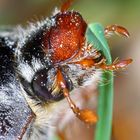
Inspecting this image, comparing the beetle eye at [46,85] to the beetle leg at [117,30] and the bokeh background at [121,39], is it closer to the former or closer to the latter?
the beetle leg at [117,30]

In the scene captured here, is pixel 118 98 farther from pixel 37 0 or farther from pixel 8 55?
pixel 8 55

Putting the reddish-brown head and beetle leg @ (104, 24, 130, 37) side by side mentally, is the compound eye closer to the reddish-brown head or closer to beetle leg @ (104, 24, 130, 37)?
the reddish-brown head

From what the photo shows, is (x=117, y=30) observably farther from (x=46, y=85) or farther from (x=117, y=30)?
(x=46, y=85)

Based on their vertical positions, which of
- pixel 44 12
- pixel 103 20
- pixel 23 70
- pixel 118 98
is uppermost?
pixel 44 12

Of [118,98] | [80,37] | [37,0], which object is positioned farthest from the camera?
[37,0]

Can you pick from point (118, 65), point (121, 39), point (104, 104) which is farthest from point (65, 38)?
point (121, 39)

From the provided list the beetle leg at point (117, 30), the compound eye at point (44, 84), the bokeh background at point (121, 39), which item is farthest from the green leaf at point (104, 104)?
the bokeh background at point (121, 39)

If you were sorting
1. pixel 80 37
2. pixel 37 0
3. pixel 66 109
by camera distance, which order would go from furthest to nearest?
1. pixel 37 0
2. pixel 66 109
3. pixel 80 37

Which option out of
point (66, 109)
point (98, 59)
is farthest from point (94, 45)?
point (66, 109)
